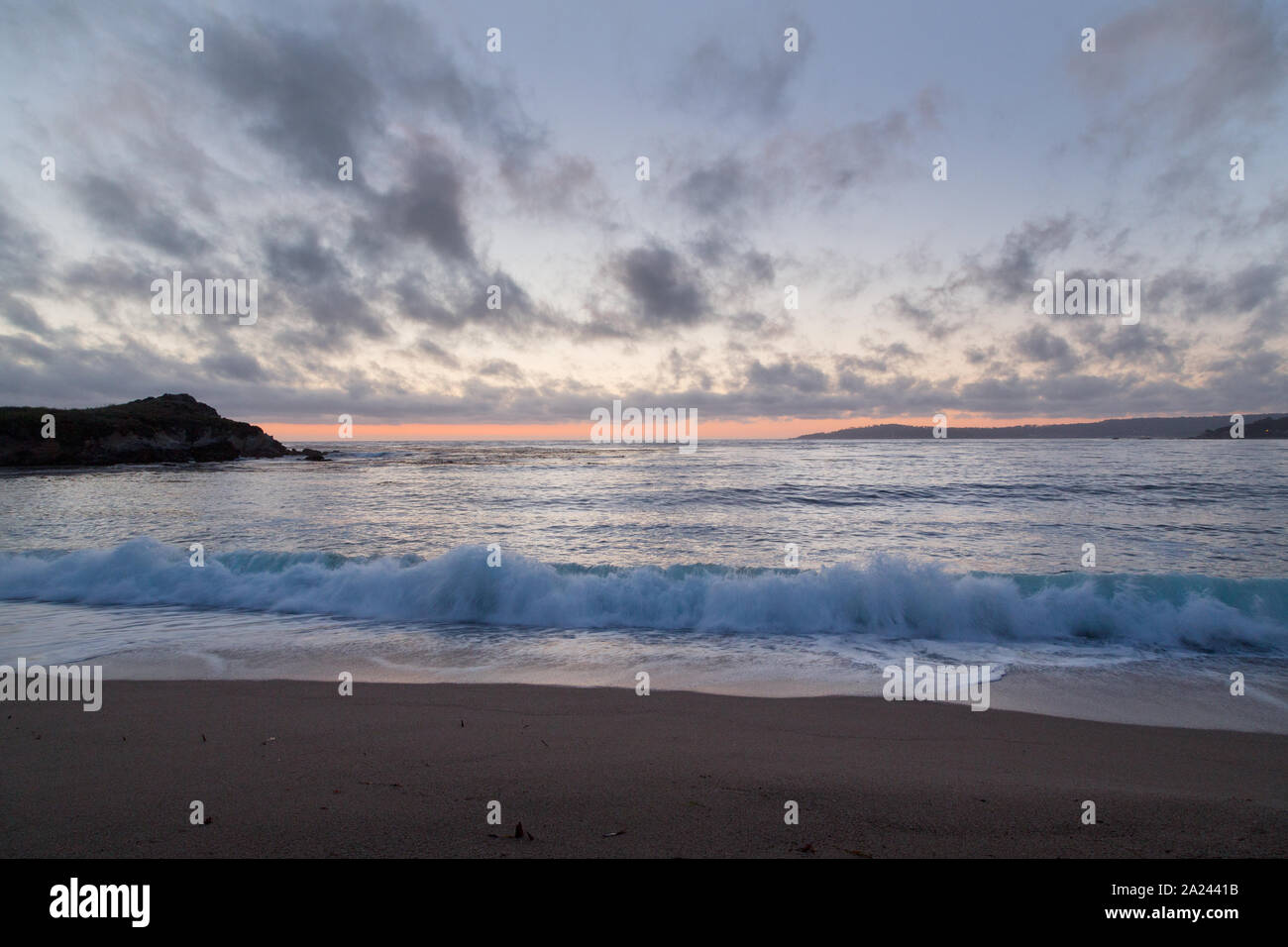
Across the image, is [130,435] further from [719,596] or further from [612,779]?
[612,779]

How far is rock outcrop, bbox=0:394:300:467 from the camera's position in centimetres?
4406

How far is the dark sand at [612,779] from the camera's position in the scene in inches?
127

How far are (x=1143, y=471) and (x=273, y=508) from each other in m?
43.8

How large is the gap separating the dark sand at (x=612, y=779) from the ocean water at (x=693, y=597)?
109 centimetres

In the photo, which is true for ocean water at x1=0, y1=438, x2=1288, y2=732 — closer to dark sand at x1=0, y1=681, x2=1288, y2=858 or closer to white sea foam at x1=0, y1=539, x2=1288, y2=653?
white sea foam at x1=0, y1=539, x2=1288, y2=653

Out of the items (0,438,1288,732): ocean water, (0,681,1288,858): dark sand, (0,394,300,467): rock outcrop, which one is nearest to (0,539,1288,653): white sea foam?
(0,438,1288,732): ocean water

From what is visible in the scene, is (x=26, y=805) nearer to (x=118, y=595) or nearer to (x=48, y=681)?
(x=48, y=681)

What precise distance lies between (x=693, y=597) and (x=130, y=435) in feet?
202

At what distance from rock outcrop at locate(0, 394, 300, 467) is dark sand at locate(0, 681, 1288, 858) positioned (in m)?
56.4

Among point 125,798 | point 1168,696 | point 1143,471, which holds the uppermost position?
point 1143,471

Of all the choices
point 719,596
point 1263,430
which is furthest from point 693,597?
point 1263,430
